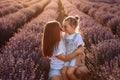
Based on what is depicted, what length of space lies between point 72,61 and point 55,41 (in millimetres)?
A: 372

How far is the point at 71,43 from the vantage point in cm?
428

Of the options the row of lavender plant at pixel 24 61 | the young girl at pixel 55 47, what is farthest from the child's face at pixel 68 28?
the row of lavender plant at pixel 24 61

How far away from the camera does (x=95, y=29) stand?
766cm

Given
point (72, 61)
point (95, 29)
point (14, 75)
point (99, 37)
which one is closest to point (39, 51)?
point (72, 61)

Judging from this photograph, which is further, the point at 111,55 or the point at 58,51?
the point at 111,55

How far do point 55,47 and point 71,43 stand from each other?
11.7 inches

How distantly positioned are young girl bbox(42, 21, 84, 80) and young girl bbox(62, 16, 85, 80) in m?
0.08

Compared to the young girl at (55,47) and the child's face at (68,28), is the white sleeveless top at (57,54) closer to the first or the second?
the young girl at (55,47)

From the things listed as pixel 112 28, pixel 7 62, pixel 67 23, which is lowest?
pixel 112 28

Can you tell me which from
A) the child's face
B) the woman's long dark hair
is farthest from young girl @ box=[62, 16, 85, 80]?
the woman's long dark hair

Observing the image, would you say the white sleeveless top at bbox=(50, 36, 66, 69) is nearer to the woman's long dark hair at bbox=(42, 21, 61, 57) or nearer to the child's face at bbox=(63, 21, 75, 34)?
the woman's long dark hair at bbox=(42, 21, 61, 57)

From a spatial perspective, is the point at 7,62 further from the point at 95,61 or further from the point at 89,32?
the point at 89,32

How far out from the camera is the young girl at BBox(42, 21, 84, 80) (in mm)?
4020

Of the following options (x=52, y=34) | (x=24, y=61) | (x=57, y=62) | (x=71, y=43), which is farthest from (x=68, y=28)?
(x=24, y=61)
